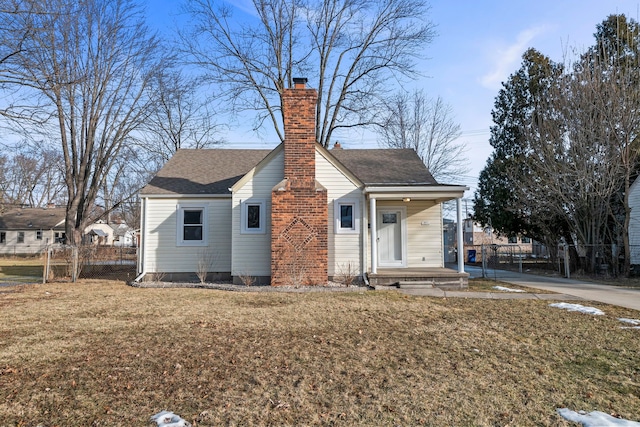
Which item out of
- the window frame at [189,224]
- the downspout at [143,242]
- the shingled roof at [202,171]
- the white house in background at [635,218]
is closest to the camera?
the downspout at [143,242]

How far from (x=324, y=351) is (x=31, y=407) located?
3.09 metres

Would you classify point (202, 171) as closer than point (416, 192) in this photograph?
No

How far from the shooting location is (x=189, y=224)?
523 inches

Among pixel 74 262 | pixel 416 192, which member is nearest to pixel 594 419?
pixel 416 192

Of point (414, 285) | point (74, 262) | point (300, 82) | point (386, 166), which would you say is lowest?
point (414, 285)

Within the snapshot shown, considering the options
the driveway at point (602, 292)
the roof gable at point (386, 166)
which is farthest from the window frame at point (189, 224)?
the driveway at point (602, 292)

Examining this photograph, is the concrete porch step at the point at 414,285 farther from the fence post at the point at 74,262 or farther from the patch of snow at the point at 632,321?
the fence post at the point at 74,262

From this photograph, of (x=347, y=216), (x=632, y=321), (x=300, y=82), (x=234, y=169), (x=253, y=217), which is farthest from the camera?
(x=234, y=169)

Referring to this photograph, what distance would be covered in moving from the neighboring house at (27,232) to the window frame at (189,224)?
33.3 meters

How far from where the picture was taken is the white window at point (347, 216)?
40.3 ft

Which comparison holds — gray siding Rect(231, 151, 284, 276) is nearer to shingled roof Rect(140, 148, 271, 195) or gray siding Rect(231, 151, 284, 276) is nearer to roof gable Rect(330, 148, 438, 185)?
shingled roof Rect(140, 148, 271, 195)

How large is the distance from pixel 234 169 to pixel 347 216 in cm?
530

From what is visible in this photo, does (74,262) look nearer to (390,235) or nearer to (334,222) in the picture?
(334,222)

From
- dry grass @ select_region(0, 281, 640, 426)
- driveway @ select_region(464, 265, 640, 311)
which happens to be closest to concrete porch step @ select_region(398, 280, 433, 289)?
dry grass @ select_region(0, 281, 640, 426)
